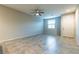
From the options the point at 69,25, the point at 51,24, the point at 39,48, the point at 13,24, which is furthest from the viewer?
the point at 51,24

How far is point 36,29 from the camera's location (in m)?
11.2

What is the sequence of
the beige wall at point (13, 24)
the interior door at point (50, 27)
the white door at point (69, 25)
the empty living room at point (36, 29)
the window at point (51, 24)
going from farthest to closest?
the window at point (51, 24) < the interior door at point (50, 27) < the white door at point (69, 25) < the beige wall at point (13, 24) < the empty living room at point (36, 29)

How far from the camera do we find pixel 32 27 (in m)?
10.2

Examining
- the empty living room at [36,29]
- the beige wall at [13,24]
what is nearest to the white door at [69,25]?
the empty living room at [36,29]

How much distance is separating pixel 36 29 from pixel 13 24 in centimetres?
454

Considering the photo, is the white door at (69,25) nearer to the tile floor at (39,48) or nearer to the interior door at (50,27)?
the interior door at (50,27)

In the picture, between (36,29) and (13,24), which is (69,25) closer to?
(36,29)

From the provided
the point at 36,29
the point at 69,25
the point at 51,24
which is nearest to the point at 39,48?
the point at 69,25

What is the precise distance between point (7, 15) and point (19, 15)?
60.1 inches

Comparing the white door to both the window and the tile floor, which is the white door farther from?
the tile floor

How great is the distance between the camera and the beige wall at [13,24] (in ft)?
19.5

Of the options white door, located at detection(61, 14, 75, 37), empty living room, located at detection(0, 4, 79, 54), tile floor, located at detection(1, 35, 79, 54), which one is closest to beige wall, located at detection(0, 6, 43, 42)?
empty living room, located at detection(0, 4, 79, 54)
